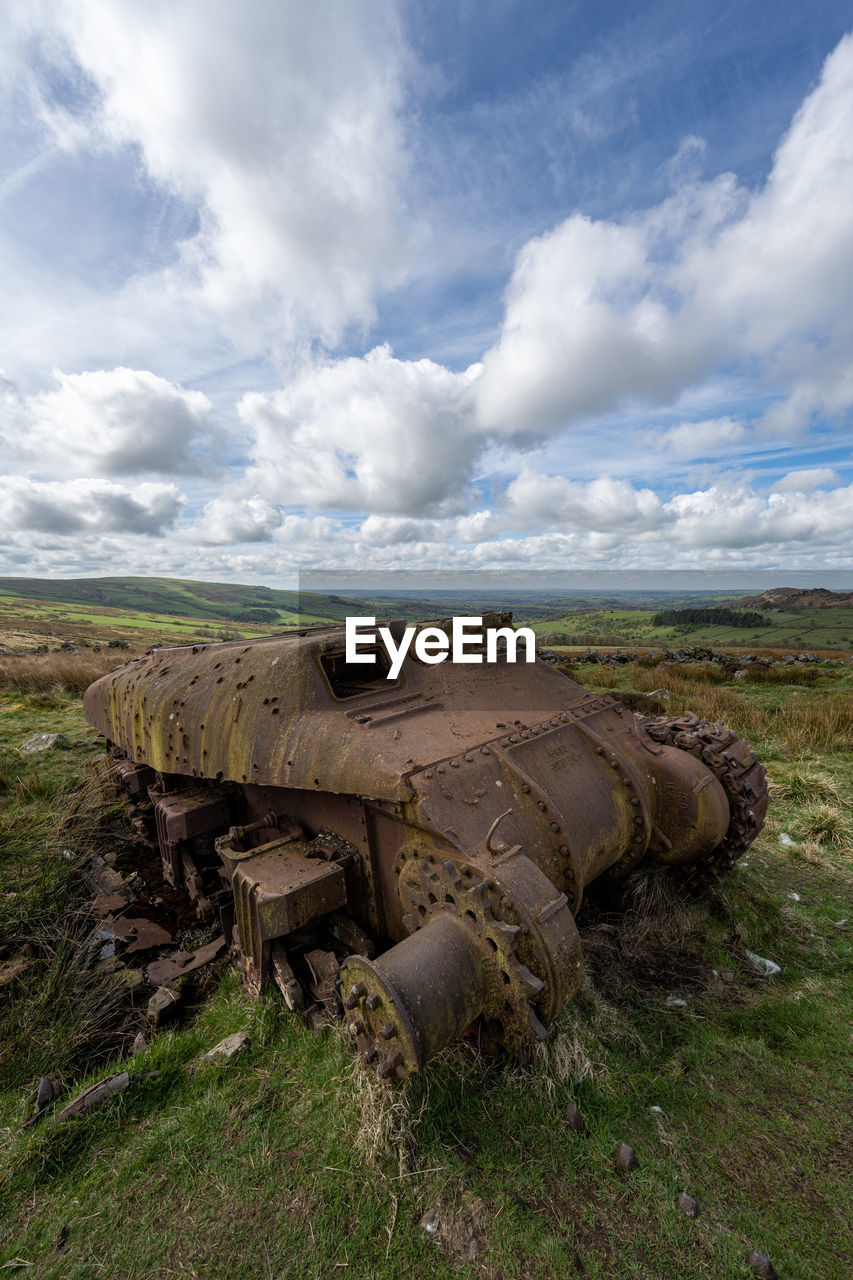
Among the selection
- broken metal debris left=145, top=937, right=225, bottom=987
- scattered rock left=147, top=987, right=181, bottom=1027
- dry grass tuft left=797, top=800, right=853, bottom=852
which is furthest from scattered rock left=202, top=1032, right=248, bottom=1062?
dry grass tuft left=797, top=800, right=853, bottom=852

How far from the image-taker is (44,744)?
1092 cm

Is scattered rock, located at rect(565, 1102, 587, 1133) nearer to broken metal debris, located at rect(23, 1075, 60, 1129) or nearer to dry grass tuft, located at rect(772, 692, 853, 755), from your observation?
broken metal debris, located at rect(23, 1075, 60, 1129)

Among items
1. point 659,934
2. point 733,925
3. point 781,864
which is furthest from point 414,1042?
point 781,864

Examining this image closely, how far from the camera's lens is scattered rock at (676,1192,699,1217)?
8.47 ft

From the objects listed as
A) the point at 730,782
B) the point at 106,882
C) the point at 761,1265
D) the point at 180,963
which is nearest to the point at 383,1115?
the point at 761,1265

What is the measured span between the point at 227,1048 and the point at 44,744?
9626 millimetres

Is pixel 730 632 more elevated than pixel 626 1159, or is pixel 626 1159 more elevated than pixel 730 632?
pixel 626 1159

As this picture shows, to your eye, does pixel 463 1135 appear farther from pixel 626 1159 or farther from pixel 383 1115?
pixel 626 1159

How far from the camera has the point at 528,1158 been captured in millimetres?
2811

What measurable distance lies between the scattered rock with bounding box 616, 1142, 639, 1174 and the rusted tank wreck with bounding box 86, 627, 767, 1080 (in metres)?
0.70

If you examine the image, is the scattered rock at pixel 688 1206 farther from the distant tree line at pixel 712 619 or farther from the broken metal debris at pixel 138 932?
the distant tree line at pixel 712 619

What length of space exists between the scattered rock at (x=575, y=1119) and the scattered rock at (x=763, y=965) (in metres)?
2.39

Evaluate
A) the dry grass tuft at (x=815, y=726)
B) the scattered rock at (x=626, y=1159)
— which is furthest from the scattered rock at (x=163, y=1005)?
the dry grass tuft at (x=815, y=726)

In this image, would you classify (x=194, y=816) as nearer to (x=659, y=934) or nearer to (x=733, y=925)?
(x=659, y=934)
